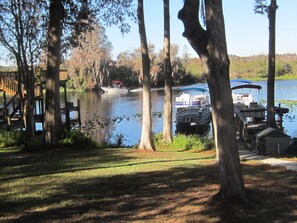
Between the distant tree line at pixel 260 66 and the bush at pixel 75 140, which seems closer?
the bush at pixel 75 140

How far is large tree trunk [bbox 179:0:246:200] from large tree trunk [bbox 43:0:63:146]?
1023cm

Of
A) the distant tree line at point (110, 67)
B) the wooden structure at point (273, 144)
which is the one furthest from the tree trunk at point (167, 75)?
the distant tree line at point (110, 67)

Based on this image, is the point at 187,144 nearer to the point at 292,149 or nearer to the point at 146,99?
the point at 146,99

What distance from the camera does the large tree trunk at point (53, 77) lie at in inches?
593

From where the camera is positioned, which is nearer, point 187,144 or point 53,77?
point 53,77

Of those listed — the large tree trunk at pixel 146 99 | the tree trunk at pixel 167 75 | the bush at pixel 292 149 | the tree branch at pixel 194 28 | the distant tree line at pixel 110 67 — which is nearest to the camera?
the tree branch at pixel 194 28

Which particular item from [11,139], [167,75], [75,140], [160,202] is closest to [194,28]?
[160,202]

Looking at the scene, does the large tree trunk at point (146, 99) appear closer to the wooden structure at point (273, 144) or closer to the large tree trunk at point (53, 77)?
the large tree trunk at point (53, 77)

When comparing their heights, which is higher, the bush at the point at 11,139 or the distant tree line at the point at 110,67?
the distant tree line at the point at 110,67

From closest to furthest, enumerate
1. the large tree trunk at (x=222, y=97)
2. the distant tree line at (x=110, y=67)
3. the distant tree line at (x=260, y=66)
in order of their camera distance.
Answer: the large tree trunk at (x=222, y=97) → the distant tree line at (x=110, y=67) → the distant tree line at (x=260, y=66)

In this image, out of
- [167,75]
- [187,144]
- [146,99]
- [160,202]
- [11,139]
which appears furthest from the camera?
[167,75]

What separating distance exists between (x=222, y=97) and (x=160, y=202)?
1849 millimetres

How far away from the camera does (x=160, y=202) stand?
625cm

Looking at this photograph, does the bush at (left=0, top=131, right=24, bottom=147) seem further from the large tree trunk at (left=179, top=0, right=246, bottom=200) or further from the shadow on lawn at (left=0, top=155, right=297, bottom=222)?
the large tree trunk at (left=179, top=0, right=246, bottom=200)
